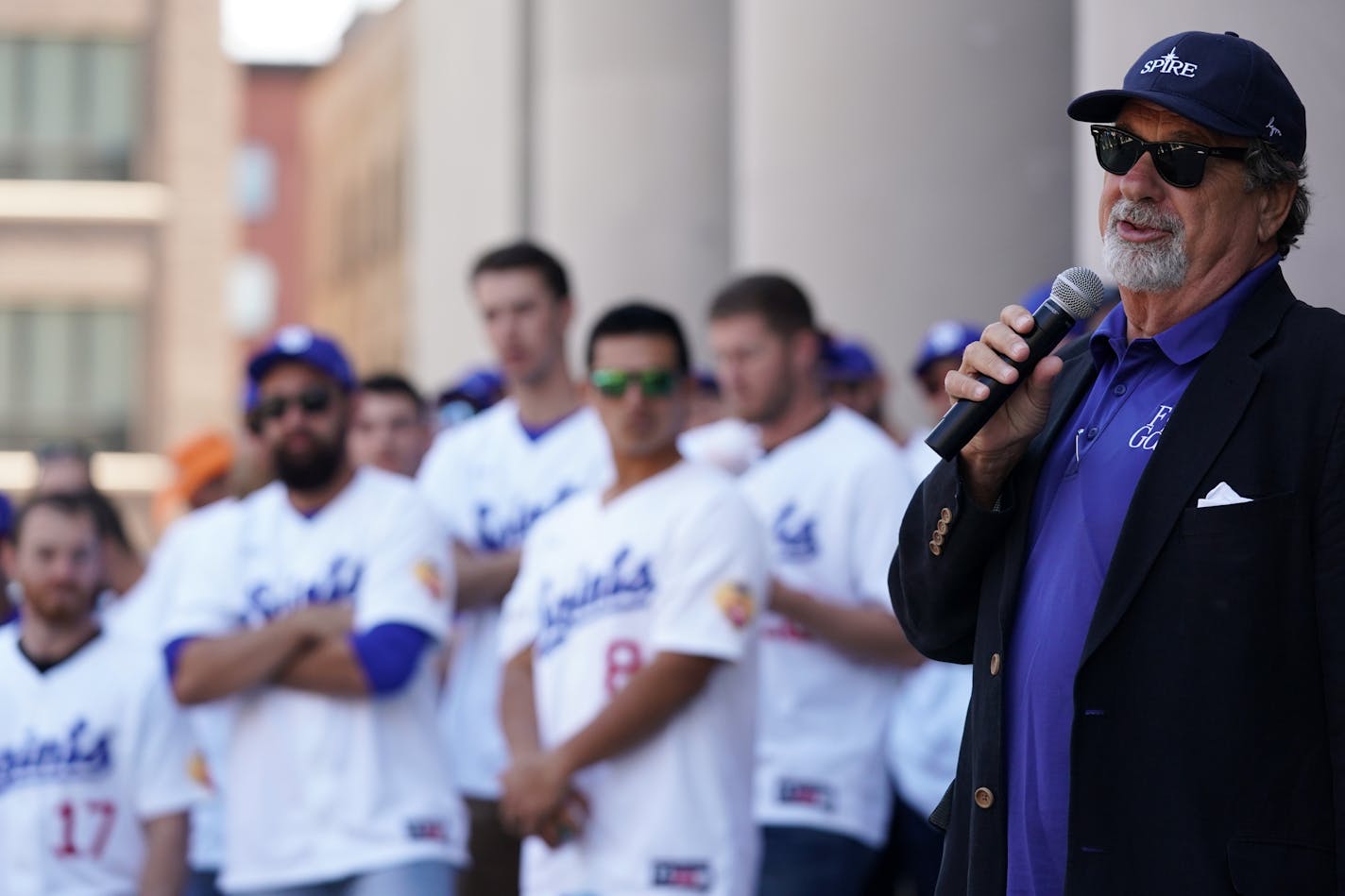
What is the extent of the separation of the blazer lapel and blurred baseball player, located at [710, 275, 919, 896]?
321 centimetres

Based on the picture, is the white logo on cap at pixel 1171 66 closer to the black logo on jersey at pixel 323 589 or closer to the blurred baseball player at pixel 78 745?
the black logo on jersey at pixel 323 589

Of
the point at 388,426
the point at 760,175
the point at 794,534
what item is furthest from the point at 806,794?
the point at 760,175

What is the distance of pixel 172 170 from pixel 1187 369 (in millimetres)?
27700

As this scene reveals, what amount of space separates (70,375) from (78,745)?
79.6ft

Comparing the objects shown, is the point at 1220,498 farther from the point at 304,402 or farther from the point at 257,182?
the point at 257,182

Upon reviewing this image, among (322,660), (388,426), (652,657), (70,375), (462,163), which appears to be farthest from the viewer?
(70,375)

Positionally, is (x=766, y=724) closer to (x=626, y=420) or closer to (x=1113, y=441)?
(x=626, y=420)

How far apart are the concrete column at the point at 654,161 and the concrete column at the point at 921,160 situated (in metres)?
3.35

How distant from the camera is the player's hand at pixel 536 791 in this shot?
5.60m

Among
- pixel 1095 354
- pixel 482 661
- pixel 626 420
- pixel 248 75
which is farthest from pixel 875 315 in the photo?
pixel 248 75

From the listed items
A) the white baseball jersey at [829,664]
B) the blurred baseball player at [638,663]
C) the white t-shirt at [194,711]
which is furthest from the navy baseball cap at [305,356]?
the white baseball jersey at [829,664]

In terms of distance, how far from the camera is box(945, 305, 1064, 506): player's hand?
323 cm

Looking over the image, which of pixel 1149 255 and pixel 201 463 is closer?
pixel 1149 255

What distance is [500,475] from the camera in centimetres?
736
